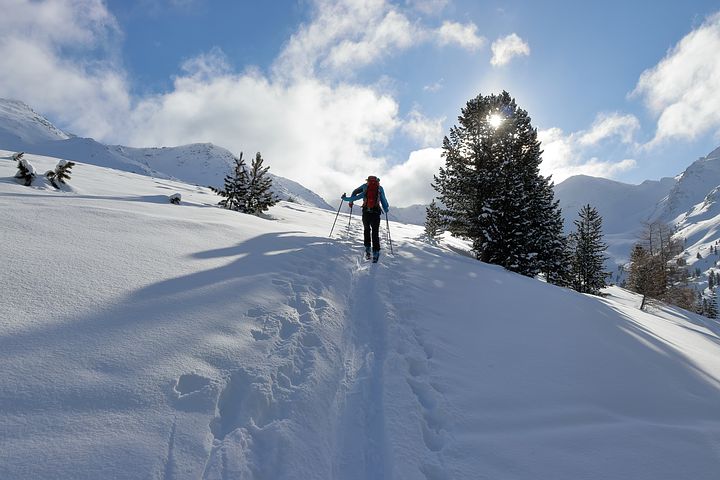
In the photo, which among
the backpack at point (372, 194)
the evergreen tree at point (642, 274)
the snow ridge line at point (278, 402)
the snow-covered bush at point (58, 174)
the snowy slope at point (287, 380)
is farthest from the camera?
the evergreen tree at point (642, 274)

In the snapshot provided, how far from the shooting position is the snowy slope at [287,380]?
2357mm

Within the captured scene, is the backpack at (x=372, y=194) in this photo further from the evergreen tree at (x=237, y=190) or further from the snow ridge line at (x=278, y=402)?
the evergreen tree at (x=237, y=190)

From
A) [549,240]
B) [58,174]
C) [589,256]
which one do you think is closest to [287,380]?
[58,174]

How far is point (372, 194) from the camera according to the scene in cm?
1026

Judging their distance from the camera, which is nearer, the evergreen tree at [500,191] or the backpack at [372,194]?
the backpack at [372,194]

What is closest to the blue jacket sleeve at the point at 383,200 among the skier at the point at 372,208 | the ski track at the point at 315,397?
the skier at the point at 372,208

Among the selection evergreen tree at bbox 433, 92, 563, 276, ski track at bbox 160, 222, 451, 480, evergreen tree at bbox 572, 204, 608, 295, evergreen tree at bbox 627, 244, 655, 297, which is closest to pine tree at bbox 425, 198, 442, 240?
evergreen tree at bbox 433, 92, 563, 276

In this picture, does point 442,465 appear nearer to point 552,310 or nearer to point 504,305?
point 504,305

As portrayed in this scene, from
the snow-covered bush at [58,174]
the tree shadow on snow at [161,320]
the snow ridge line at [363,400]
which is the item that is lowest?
the snow ridge line at [363,400]

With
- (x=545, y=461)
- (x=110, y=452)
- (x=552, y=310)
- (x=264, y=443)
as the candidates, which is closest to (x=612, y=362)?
(x=552, y=310)

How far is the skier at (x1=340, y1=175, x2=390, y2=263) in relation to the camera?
945cm

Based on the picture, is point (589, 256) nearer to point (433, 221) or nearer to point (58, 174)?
point (433, 221)

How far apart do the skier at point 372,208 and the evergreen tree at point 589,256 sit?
23.1 m

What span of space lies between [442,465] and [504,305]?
14.6ft
